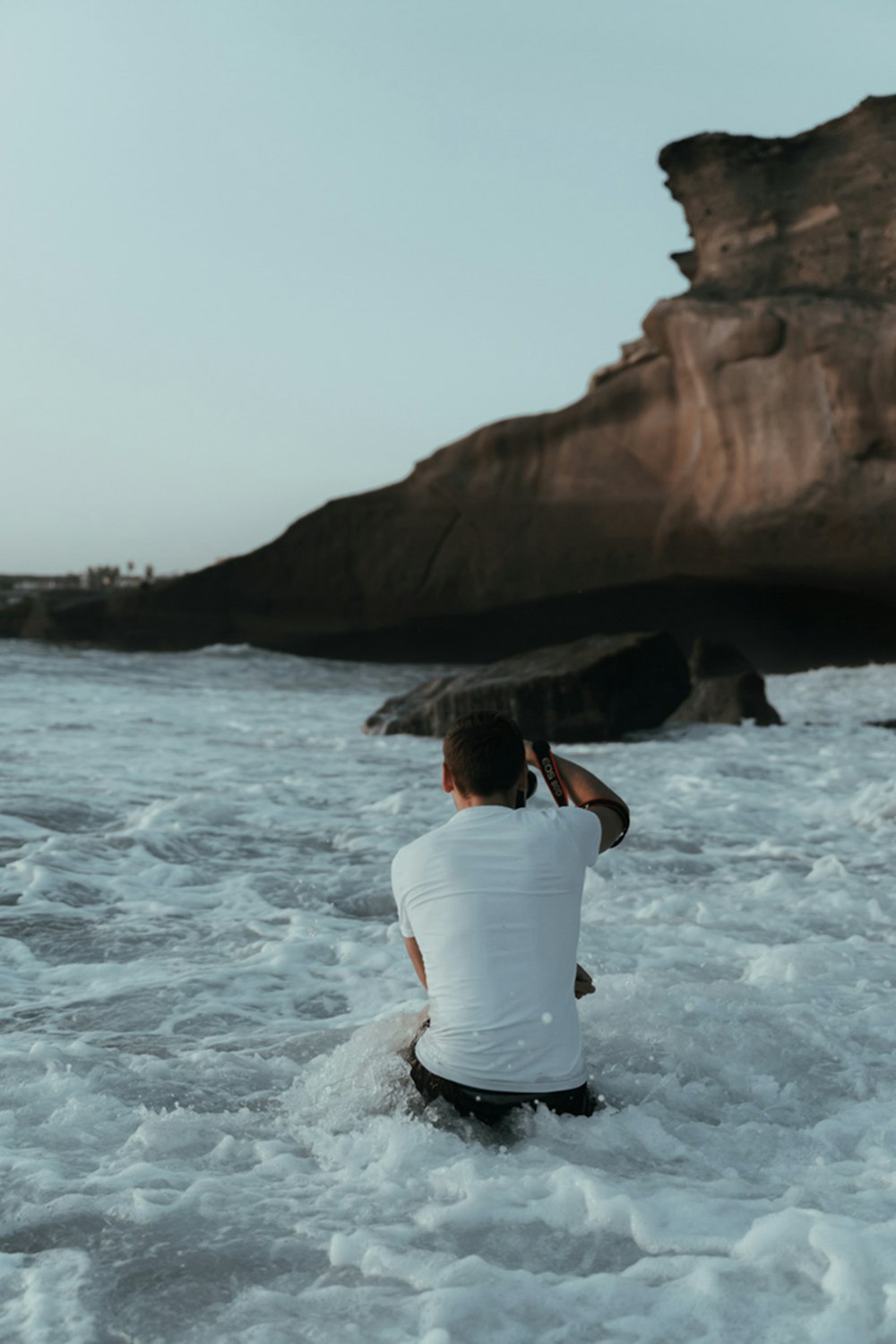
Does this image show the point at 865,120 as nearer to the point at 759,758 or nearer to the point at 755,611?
the point at 755,611

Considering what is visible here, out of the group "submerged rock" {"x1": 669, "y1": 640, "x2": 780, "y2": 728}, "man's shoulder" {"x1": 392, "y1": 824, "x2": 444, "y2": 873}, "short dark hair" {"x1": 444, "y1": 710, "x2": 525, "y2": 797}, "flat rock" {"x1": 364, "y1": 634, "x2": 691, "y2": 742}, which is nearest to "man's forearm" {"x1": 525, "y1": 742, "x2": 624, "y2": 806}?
"short dark hair" {"x1": 444, "y1": 710, "x2": 525, "y2": 797}

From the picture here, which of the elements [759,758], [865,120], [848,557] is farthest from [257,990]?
[865,120]

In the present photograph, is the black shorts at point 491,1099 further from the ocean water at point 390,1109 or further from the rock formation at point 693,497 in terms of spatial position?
the rock formation at point 693,497

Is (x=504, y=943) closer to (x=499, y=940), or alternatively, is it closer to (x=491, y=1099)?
(x=499, y=940)

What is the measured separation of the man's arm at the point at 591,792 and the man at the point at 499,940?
0.10 metres

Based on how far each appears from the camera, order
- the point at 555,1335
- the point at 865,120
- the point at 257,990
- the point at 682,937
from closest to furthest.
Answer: the point at 555,1335 < the point at 257,990 < the point at 682,937 < the point at 865,120

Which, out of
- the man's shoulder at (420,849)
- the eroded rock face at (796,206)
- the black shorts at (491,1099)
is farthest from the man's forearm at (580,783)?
the eroded rock face at (796,206)

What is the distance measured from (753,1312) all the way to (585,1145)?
0.59m

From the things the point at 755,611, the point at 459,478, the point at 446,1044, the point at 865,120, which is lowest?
the point at 446,1044

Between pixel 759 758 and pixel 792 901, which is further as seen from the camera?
pixel 759 758

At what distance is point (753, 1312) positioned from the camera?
1805mm

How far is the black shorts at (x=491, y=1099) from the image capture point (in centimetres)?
236

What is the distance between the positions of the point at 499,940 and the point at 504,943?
1cm

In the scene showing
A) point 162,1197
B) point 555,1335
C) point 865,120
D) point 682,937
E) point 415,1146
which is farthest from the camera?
point 865,120
